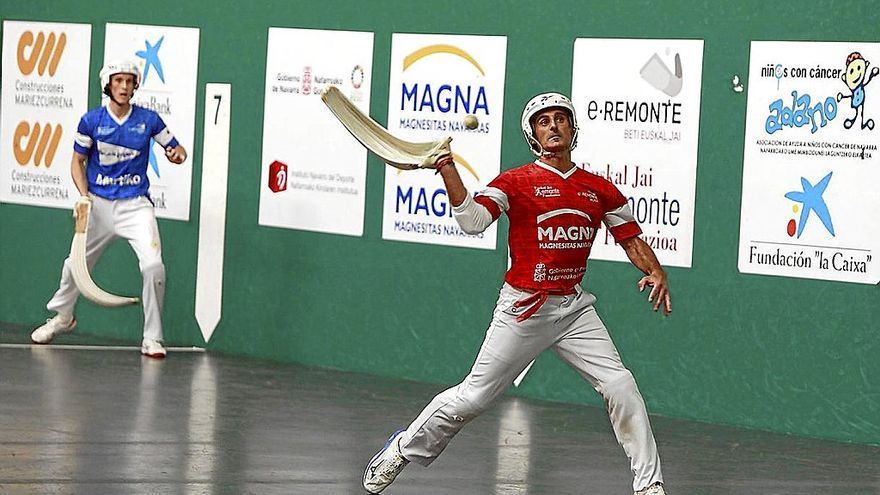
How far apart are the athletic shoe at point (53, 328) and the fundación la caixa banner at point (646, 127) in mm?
3901

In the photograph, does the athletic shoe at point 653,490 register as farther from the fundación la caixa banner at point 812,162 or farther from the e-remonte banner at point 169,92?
the e-remonte banner at point 169,92

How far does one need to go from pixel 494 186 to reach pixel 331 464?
68.2 inches

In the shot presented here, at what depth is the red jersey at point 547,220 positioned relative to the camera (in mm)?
7805

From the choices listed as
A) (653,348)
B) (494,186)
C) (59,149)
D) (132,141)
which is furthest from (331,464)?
(59,149)

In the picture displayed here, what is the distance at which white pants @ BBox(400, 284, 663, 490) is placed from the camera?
25.6 ft

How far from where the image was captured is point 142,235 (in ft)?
41.0

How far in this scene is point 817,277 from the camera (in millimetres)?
10359

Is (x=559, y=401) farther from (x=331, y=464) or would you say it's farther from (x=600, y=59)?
(x=331, y=464)

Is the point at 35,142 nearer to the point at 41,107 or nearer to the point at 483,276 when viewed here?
the point at 41,107

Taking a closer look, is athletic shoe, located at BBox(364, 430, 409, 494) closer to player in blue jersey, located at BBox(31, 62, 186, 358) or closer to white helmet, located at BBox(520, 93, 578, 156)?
white helmet, located at BBox(520, 93, 578, 156)

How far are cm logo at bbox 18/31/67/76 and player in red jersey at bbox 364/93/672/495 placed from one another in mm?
7289

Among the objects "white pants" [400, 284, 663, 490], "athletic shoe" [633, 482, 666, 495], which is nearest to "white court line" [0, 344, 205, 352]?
"white pants" [400, 284, 663, 490]

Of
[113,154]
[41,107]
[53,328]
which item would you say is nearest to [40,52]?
[41,107]

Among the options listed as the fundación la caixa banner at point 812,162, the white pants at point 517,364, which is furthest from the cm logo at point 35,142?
the white pants at point 517,364
